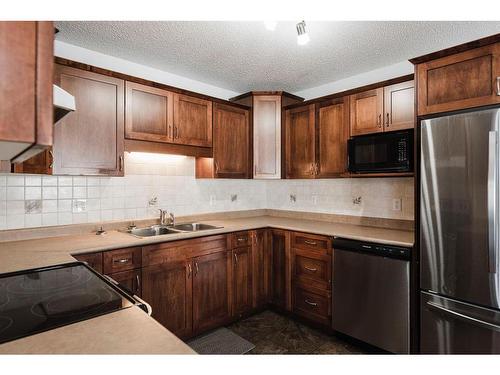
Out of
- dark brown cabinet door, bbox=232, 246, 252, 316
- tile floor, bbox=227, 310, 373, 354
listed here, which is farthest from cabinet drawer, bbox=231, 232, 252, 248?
tile floor, bbox=227, 310, 373, 354

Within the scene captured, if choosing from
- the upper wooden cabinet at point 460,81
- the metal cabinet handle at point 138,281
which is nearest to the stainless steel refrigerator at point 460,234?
the upper wooden cabinet at point 460,81

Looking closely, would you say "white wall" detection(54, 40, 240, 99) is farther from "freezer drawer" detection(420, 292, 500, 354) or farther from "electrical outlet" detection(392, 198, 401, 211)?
"freezer drawer" detection(420, 292, 500, 354)

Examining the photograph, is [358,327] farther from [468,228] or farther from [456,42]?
[456,42]

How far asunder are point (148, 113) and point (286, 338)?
238 cm

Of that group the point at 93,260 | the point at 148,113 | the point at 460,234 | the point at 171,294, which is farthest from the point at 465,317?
the point at 148,113

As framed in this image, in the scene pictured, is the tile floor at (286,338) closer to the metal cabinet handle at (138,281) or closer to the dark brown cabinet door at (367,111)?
the metal cabinet handle at (138,281)

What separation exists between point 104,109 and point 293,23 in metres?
1.64

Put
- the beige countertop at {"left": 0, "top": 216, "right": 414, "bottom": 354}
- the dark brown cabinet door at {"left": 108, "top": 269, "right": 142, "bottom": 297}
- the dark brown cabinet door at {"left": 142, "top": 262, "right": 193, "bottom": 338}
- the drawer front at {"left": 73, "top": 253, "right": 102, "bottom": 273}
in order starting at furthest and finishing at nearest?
the dark brown cabinet door at {"left": 142, "top": 262, "right": 193, "bottom": 338}, the dark brown cabinet door at {"left": 108, "top": 269, "right": 142, "bottom": 297}, the drawer front at {"left": 73, "top": 253, "right": 102, "bottom": 273}, the beige countertop at {"left": 0, "top": 216, "right": 414, "bottom": 354}

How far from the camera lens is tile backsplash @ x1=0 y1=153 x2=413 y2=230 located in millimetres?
2375

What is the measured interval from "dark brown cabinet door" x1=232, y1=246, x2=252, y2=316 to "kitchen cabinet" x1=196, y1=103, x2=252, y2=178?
0.87 meters

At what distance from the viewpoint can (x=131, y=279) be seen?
88.0 inches

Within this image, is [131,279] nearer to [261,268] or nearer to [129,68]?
[261,268]

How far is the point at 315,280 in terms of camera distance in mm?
2795

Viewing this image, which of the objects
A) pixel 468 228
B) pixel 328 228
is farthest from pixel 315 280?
pixel 468 228
